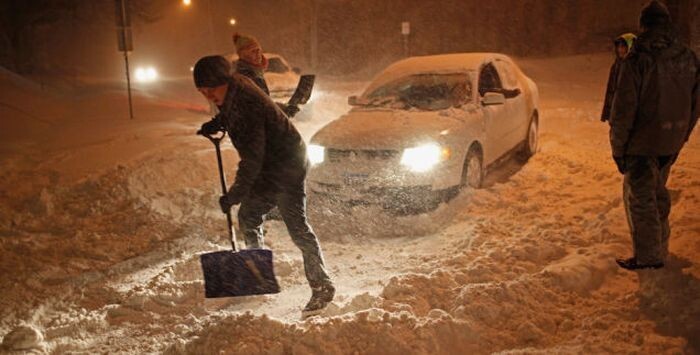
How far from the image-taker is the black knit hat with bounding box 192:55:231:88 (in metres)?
3.73

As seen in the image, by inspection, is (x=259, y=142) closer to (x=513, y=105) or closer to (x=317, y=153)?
(x=317, y=153)

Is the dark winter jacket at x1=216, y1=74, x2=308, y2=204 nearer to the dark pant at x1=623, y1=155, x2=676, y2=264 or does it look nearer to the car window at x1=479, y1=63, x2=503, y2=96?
the dark pant at x1=623, y1=155, x2=676, y2=264

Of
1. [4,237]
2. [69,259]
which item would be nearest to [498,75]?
[69,259]

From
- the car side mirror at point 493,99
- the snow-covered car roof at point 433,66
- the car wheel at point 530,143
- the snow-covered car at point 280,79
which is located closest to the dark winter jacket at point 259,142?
the car side mirror at point 493,99

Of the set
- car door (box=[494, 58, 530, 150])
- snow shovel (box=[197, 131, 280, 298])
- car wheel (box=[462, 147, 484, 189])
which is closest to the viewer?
snow shovel (box=[197, 131, 280, 298])

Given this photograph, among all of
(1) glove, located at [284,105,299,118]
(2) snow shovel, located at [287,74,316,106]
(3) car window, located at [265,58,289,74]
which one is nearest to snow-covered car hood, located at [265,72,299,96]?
(3) car window, located at [265,58,289,74]

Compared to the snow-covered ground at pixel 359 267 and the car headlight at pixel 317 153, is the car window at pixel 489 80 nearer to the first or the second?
the snow-covered ground at pixel 359 267

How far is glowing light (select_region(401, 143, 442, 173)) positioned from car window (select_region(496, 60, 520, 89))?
2.35 m

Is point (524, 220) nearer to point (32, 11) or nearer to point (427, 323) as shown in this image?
point (427, 323)

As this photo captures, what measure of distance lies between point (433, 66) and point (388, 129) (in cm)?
158

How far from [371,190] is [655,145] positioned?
2.57 meters

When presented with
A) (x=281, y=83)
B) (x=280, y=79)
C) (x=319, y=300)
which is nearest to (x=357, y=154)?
(x=319, y=300)

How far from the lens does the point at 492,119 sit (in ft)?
23.2

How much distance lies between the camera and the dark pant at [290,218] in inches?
162
